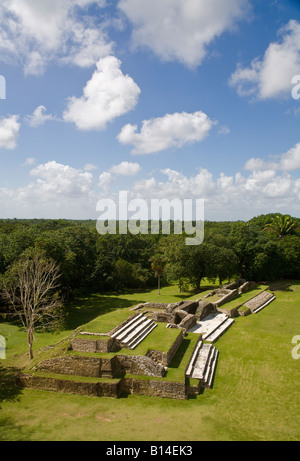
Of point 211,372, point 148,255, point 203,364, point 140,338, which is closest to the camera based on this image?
point 211,372

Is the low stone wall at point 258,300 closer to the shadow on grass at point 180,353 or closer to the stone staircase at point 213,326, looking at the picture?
the stone staircase at point 213,326

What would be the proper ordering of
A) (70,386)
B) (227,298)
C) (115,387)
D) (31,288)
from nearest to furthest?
1. (115,387)
2. (70,386)
3. (31,288)
4. (227,298)

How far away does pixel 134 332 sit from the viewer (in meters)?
13.2

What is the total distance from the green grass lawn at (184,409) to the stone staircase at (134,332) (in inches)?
28.6

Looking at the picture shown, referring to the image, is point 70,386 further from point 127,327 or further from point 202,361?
point 202,361

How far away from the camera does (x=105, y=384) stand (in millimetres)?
10328

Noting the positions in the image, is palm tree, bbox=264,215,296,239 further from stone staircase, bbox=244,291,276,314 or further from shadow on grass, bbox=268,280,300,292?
stone staircase, bbox=244,291,276,314

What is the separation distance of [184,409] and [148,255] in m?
30.8

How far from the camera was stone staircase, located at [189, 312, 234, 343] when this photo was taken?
16047 millimetres

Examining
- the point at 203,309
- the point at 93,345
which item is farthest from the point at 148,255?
the point at 93,345

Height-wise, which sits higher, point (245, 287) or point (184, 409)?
point (245, 287)

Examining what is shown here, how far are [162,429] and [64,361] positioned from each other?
469cm

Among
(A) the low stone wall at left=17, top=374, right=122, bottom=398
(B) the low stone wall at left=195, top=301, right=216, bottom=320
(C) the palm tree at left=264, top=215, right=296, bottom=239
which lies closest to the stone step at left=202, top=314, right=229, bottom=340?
(B) the low stone wall at left=195, top=301, right=216, bottom=320

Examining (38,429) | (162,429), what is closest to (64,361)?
(38,429)
